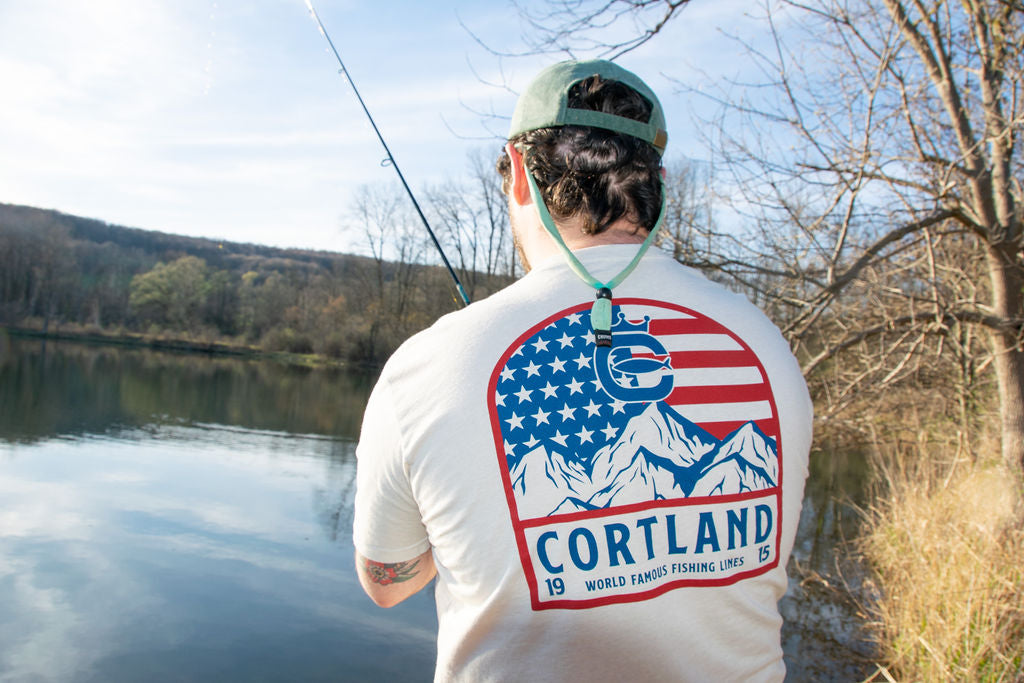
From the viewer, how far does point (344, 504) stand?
9062 mm

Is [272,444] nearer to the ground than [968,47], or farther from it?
nearer to the ground

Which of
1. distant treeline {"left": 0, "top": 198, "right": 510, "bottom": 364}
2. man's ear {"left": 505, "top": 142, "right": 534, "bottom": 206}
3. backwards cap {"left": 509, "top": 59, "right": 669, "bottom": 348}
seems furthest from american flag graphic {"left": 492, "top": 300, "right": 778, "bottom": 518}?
distant treeline {"left": 0, "top": 198, "right": 510, "bottom": 364}

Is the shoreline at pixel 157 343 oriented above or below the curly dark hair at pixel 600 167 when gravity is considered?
below

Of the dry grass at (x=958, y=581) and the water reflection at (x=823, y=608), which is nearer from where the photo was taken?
the dry grass at (x=958, y=581)

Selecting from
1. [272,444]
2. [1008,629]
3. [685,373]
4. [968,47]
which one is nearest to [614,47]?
[968,47]

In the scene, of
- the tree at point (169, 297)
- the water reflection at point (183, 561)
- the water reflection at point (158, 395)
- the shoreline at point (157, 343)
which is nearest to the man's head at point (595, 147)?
the water reflection at point (183, 561)

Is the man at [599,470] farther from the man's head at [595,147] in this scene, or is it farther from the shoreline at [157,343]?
the shoreline at [157,343]

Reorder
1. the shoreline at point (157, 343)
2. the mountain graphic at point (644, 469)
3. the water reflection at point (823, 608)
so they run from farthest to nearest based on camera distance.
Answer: the shoreline at point (157, 343), the water reflection at point (823, 608), the mountain graphic at point (644, 469)

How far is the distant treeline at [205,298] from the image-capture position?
118ft

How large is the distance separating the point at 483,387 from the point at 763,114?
5.18 meters

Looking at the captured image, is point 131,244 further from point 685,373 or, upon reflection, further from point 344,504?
point 685,373

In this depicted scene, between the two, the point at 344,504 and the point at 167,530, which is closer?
the point at 167,530

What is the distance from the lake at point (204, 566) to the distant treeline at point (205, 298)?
19.8 meters

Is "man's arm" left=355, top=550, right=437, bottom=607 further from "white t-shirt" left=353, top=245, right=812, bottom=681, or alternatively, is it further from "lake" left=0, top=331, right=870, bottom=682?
"lake" left=0, top=331, right=870, bottom=682
